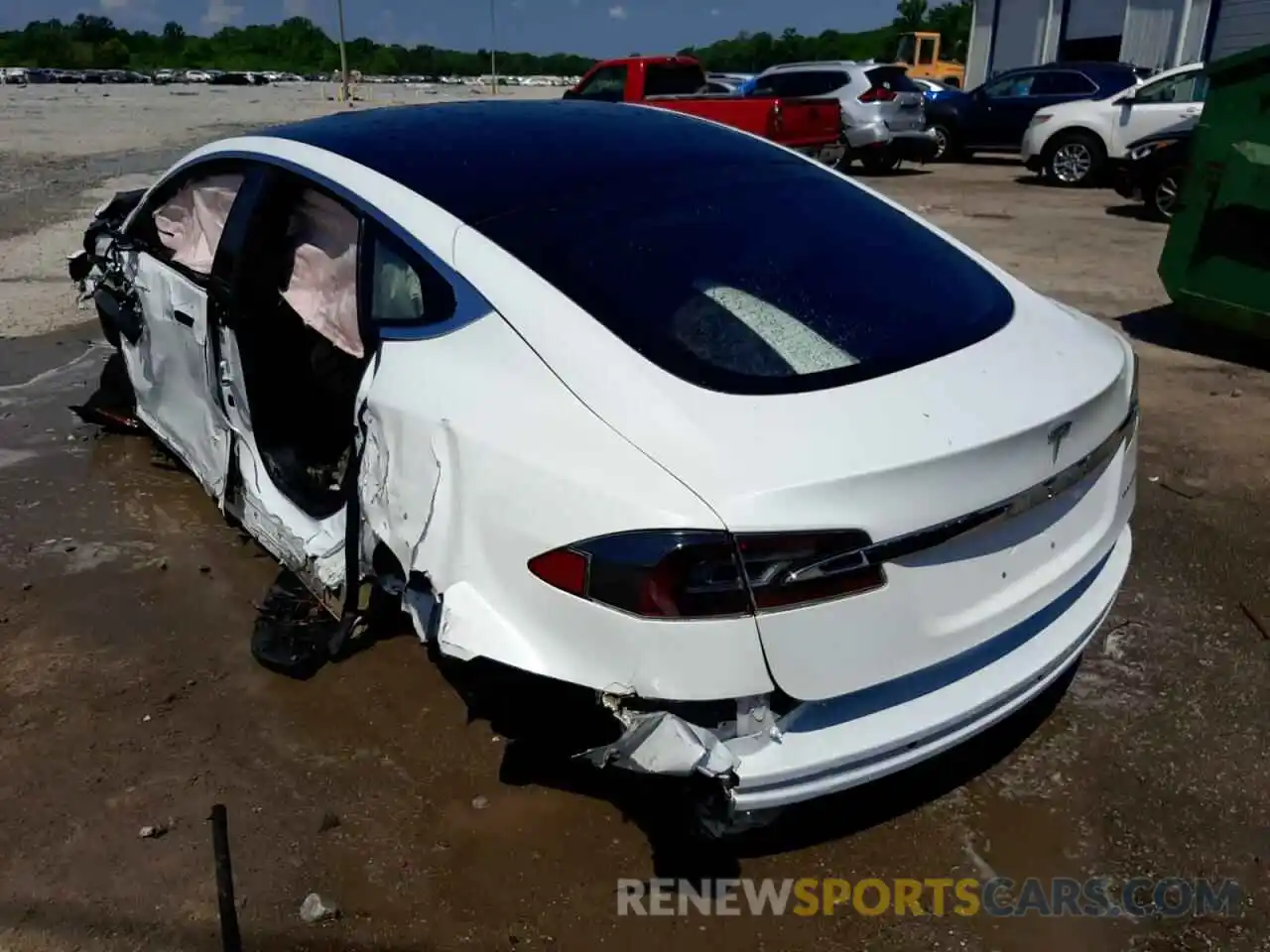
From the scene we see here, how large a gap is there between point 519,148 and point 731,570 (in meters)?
1.60

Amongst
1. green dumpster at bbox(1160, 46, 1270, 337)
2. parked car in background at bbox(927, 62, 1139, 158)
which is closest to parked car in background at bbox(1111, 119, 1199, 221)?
parked car in background at bbox(927, 62, 1139, 158)

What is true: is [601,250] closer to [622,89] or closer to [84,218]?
[84,218]

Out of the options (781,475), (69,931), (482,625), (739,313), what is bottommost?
(69,931)

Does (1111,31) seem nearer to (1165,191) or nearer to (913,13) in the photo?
(1165,191)

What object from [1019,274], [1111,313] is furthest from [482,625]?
[1019,274]

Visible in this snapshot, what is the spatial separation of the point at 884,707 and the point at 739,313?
930mm

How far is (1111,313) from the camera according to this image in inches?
292

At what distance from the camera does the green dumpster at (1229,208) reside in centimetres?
Answer: 586

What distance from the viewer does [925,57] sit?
123 ft

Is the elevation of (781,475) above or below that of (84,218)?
above

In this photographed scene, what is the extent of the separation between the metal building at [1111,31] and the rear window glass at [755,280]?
19928mm

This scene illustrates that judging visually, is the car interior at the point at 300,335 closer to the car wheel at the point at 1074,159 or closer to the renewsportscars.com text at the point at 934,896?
the renewsportscars.com text at the point at 934,896

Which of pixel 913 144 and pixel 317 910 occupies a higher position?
pixel 913 144

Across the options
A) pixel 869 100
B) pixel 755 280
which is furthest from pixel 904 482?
pixel 869 100
